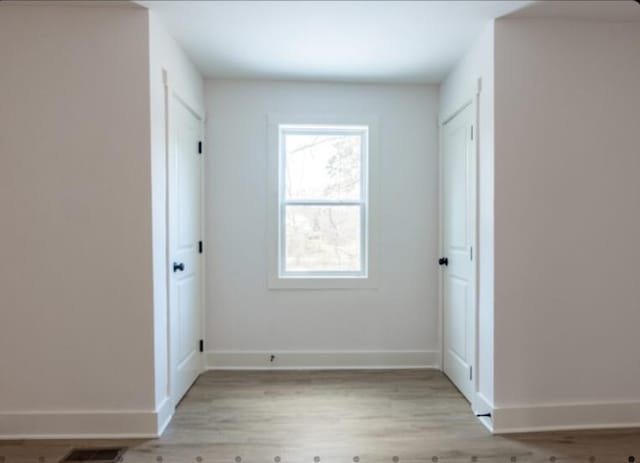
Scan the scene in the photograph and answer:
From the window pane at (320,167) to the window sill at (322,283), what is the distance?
729 mm

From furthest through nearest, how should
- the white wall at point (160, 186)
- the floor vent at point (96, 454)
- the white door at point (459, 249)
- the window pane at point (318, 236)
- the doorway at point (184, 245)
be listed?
the window pane at point (318, 236) → the white door at point (459, 249) → the doorway at point (184, 245) → the white wall at point (160, 186) → the floor vent at point (96, 454)

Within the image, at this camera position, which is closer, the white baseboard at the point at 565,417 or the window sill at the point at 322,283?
the white baseboard at the point at 565,417

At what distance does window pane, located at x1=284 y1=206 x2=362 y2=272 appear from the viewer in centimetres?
364

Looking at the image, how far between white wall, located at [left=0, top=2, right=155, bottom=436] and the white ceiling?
18.8 inches

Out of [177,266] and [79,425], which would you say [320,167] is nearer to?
[177,266]

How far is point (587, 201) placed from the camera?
253 cm

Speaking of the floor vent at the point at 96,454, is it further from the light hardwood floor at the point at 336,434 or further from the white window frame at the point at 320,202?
the white window frame at the point at 320,202

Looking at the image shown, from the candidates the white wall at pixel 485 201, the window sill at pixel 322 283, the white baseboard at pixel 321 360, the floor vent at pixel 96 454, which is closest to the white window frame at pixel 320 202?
the window sill at pixel 322 283

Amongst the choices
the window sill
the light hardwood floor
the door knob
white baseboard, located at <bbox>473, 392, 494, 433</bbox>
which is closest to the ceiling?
the door knob

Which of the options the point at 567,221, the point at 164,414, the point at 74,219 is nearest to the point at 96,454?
the point at 164,414

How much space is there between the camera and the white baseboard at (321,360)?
3545mm

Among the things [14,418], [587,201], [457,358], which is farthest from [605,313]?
[14,418]

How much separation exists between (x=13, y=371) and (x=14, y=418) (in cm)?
28

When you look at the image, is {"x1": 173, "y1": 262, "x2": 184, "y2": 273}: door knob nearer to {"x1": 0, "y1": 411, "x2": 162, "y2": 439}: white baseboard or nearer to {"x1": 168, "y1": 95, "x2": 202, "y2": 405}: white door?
{"x1": 168, "y1": 95, "x2": 202, "y2": 405}: white door
